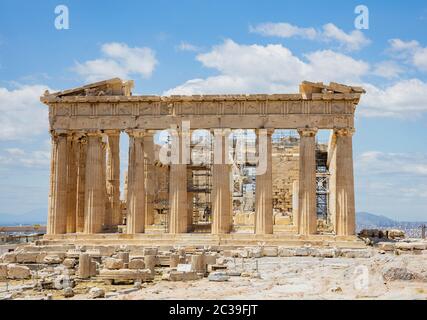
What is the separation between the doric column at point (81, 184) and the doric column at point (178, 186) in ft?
20.5

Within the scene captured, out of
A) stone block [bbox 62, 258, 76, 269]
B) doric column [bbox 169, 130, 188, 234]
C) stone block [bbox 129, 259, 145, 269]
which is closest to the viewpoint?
stone block [bbox 129, 259, 145, 269]

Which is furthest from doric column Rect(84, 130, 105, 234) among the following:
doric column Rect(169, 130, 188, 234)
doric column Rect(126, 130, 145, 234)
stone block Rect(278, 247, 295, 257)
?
stone block Rect(278, 247, 295, 257)

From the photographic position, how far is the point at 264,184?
38.9 meters

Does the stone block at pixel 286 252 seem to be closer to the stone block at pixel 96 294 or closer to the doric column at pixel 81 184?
the doric column at pixel 81 184

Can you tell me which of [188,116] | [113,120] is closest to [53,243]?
[113,120]

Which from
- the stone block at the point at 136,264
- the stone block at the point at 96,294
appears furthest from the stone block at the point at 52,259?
the stone block at the point at 96,294

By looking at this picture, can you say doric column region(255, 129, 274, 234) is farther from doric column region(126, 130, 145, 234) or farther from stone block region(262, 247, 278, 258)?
→ doric column region(126, 130, 145, 234)

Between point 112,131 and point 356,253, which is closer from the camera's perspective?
point 356,253

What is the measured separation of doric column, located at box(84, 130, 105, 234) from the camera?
4006cm

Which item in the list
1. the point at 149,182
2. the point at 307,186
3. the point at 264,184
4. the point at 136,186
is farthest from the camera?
the point at 149,182

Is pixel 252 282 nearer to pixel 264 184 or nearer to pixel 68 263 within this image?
pixel 68 263

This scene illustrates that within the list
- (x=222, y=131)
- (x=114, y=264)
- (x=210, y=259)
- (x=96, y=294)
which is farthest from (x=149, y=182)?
(x=96, y=294)

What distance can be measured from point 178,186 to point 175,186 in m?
0.17

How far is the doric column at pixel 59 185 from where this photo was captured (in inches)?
1583
